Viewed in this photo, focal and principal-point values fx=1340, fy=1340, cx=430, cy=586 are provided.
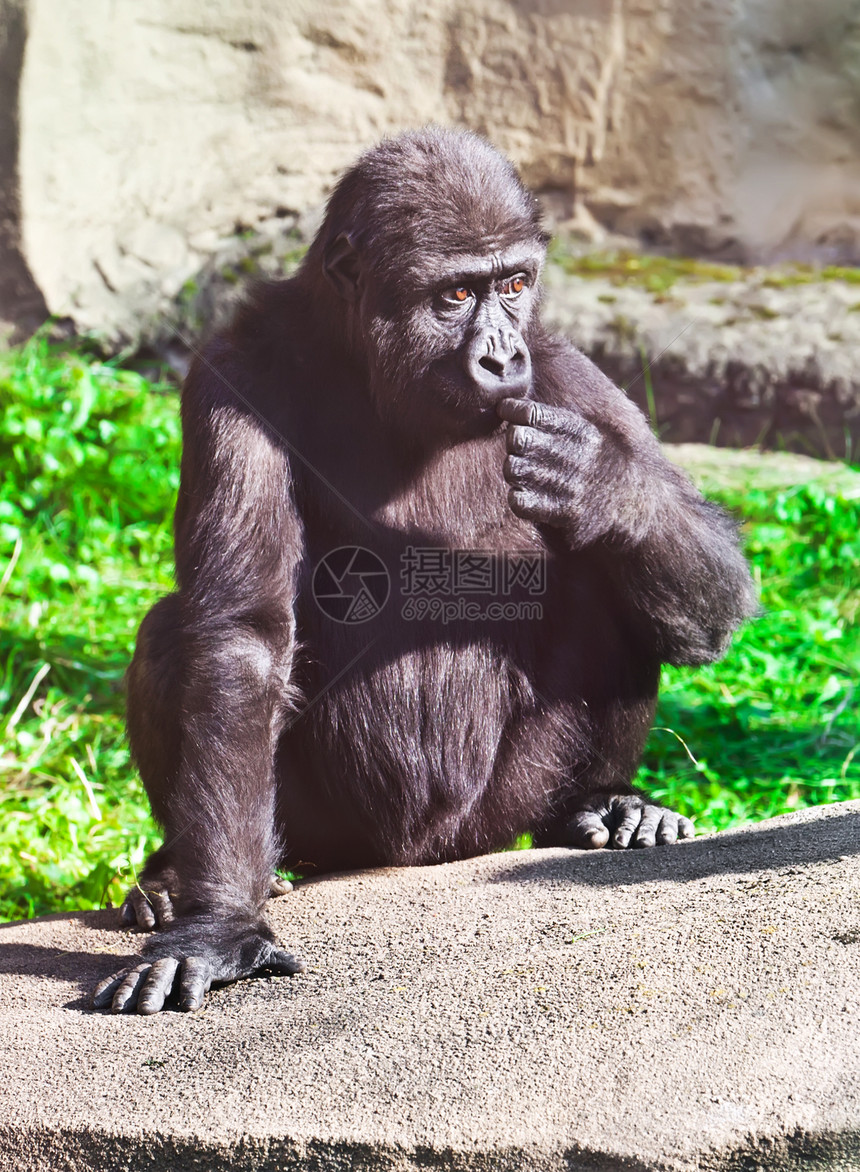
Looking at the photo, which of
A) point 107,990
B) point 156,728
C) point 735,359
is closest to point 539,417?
point 156,728

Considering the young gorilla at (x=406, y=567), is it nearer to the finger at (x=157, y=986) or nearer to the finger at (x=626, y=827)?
the finger at (x=626, y=827)

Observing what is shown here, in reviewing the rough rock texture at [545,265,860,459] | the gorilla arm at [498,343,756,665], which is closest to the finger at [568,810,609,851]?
the gorilla arm at [498,343,756,665]

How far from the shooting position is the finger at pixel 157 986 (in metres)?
3.00

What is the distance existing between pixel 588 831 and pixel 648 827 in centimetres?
17

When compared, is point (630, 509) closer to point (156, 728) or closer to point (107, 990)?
point (156, 728)

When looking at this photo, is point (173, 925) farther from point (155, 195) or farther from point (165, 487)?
point (155, 195)

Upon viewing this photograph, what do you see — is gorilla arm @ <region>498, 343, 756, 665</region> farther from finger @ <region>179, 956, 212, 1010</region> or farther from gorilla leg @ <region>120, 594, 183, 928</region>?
finger @ <region>179, 956, 212, 1010</region>

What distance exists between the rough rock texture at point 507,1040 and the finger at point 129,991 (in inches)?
2.2

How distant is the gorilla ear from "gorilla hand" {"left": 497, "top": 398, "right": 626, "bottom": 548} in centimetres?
58

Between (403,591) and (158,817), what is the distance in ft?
3.30

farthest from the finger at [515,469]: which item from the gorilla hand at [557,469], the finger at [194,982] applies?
the finger at [194,982]

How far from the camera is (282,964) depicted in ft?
10.2

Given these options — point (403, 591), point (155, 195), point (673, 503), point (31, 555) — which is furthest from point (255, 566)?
point (155, 195)

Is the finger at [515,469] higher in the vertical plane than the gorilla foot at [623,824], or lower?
higher
